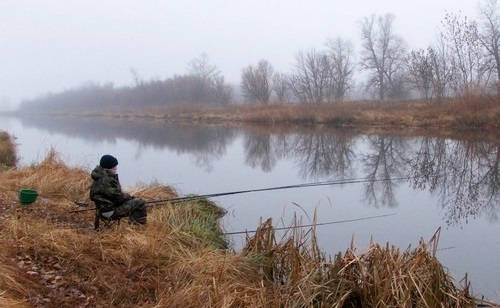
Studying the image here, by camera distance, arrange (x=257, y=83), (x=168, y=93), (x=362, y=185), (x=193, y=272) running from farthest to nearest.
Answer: (x=168, y=93) → (x=257, y=83) → (x=362, y=185) → (x=193, y=272)

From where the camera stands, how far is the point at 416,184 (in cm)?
1284

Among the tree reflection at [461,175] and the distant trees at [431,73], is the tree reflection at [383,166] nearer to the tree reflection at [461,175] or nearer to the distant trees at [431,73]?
the tree reflection at [461,175]

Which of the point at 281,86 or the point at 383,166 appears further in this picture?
the point at 281,86

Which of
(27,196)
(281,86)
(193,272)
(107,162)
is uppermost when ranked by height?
(281,86)

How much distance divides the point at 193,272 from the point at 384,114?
31.2m

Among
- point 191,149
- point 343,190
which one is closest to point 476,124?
point 191,149

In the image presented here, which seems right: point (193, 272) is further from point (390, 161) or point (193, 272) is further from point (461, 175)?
point (390, 161)

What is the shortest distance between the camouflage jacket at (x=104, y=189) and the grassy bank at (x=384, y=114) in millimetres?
24885

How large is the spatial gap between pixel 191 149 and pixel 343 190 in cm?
1206

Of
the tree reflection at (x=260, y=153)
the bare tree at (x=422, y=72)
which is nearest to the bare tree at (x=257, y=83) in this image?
the bare tree at (x=422, y=72)

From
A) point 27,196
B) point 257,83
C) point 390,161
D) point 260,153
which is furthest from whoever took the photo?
point 257,83

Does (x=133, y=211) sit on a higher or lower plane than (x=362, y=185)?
higher

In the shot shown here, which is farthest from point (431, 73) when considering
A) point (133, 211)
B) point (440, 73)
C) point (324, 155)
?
point (133, 211)

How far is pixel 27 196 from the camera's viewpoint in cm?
726
